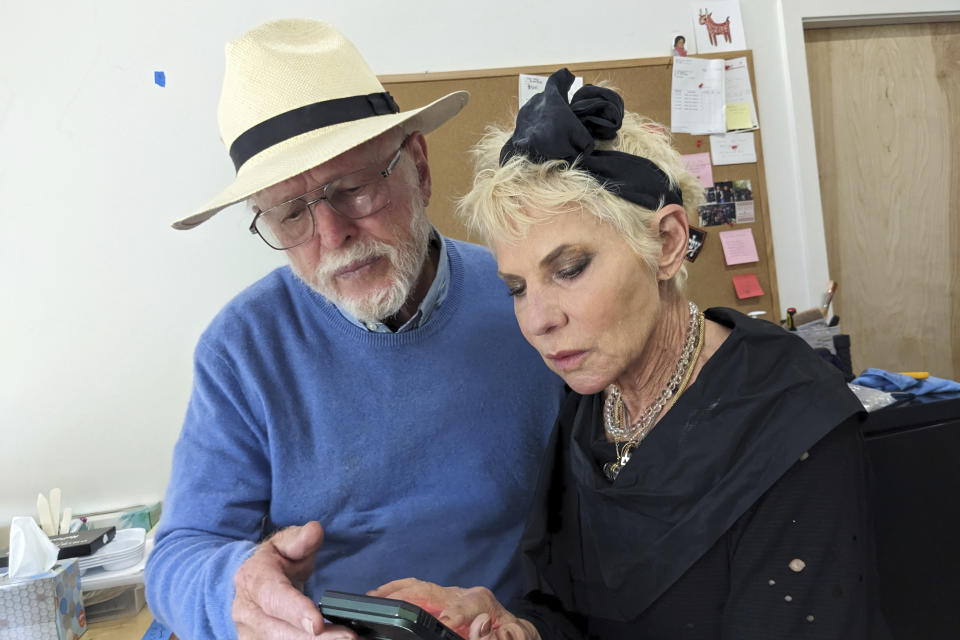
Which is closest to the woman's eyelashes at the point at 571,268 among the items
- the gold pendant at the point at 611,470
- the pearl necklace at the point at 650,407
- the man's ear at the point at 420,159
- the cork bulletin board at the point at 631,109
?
the pearl necklace at the point at 650,407

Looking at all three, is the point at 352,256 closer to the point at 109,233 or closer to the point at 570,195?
the point at 570,195

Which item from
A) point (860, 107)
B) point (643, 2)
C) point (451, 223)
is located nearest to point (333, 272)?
point (451, 223)

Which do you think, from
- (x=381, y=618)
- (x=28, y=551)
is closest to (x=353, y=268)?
(x=381, y=618)

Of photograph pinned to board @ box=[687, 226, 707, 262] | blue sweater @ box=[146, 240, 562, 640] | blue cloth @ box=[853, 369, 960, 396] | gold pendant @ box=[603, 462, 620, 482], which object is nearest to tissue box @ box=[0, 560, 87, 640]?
blue sweater @ box=[146, 240, 562, 640]

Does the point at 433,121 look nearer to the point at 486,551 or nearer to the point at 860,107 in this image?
the point at 486,551

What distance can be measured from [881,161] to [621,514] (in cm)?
308

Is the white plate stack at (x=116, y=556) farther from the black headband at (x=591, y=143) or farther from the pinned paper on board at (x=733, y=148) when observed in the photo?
the pinned paper on board at (x=733, y=148)

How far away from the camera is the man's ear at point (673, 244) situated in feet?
3.80

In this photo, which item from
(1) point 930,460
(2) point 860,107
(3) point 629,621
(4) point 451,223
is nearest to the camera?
Result: (3) point 629,621

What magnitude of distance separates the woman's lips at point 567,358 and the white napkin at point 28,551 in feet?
4.75

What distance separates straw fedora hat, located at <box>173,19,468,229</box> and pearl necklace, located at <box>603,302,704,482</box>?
584 millimetres

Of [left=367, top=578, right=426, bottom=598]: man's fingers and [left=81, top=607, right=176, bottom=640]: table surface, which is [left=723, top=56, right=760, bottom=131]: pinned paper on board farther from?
[left=81, top=607, right=176, bottom=640]: table surface

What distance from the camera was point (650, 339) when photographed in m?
1.18

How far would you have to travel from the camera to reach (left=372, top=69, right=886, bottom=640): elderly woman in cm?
100
